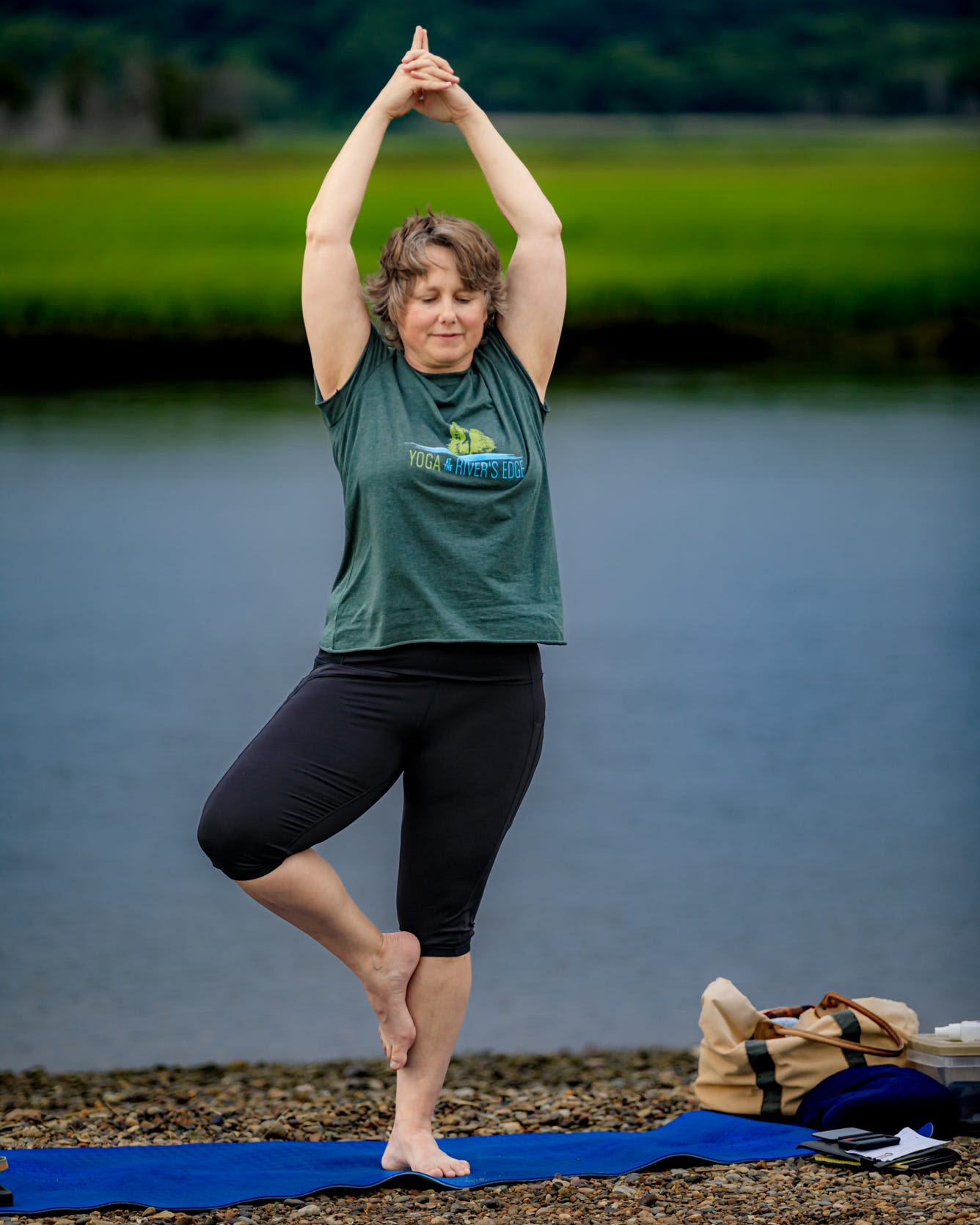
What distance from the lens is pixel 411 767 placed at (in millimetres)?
2424

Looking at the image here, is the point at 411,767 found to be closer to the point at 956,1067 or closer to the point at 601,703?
the point at 956,1067

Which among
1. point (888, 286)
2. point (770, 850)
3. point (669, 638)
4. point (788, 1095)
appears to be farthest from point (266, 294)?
point (788, 1095)

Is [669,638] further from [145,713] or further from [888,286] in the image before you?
[145,713]

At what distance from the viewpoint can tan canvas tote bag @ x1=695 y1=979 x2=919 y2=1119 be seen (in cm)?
291

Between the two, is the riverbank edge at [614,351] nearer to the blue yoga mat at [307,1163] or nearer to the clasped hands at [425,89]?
the clasped hands at [425,89]

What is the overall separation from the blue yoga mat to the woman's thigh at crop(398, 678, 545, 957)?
421 mm

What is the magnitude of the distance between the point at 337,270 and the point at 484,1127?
1769 mm

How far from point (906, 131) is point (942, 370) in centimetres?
75

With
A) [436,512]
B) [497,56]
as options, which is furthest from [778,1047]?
[497,56]

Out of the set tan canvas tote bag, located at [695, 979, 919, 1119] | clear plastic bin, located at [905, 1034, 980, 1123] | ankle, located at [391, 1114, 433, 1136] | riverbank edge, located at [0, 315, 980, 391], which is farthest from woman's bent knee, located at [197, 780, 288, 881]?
riverbank edge, located at [0, 315, 980, 391]

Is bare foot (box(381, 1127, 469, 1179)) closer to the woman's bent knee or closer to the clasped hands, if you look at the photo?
the woman's bent knee

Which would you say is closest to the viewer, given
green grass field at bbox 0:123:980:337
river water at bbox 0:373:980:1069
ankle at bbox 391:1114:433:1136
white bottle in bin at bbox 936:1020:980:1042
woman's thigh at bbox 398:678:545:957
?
woman's thigh at bbox 398:678:545:957

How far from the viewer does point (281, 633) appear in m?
4.80

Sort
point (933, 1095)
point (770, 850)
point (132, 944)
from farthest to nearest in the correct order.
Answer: point (770, 850), point (132, 944), point (933, 1095)
